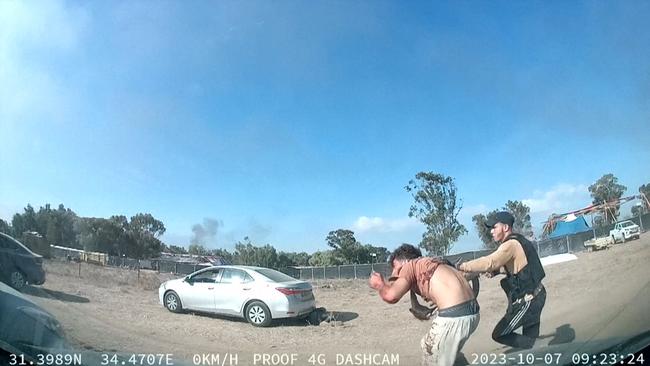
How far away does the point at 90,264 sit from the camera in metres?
3.83

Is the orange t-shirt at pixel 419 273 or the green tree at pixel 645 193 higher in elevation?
the green tree at pixel 645 193

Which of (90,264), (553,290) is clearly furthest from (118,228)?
(553,290)

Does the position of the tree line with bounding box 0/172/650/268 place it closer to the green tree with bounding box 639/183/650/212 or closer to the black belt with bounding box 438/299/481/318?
the black belt with bounding box 438/299/481/318

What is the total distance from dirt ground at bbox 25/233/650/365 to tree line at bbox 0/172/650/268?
261mm

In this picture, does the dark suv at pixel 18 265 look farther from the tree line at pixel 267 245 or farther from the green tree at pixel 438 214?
the green tree at pixel 438 214

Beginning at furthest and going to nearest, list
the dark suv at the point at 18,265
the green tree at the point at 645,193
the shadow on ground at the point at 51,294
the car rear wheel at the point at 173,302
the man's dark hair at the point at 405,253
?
the green tree at the point at 645,193 → the car rear wheel at the point at 173,302 → the shadow on ground at the point at 51,294 → the dark suv at the point at 18,265 → the man's dark hair at the point at 405,253

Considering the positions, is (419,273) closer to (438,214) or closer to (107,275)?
(438,214)

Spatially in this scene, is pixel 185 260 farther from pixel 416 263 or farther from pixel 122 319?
pixel 416 263

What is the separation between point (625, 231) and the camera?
15.2 feet

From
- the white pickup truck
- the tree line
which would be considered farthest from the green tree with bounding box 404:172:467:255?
the white pickup truck

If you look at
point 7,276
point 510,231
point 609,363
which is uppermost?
point 510,231

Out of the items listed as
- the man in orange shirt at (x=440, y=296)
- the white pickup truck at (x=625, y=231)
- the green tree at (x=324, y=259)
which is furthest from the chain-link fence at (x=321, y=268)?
the white pickup truck at (x=625, y=231)

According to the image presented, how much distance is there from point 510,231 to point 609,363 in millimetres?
1173

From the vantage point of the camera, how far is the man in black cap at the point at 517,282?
3637 millimetres
